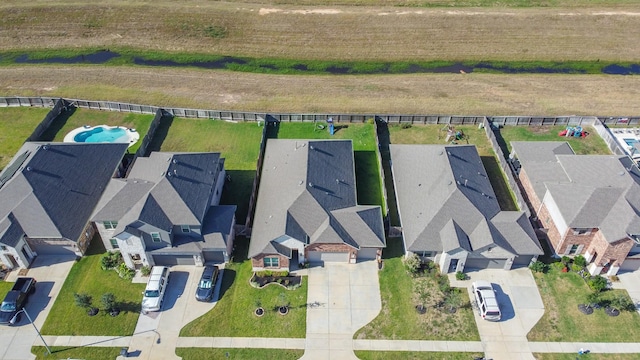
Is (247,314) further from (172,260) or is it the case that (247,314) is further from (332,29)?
(332,29)

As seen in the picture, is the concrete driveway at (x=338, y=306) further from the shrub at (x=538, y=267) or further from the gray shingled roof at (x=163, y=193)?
the shrub at (x=538, y=267)

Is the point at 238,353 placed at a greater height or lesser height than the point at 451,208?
lesser

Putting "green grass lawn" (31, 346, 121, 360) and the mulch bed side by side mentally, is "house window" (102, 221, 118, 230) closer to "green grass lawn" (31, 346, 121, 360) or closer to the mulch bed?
"green grass lawn" (31, 346, 121, 360)

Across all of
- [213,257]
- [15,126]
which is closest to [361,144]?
[213,257]

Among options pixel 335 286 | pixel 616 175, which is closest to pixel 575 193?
pixel 616 175

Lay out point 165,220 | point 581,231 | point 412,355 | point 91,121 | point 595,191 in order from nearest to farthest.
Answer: point 412,355
point 165,220
point 581,231
point 595,191
point 91,121
